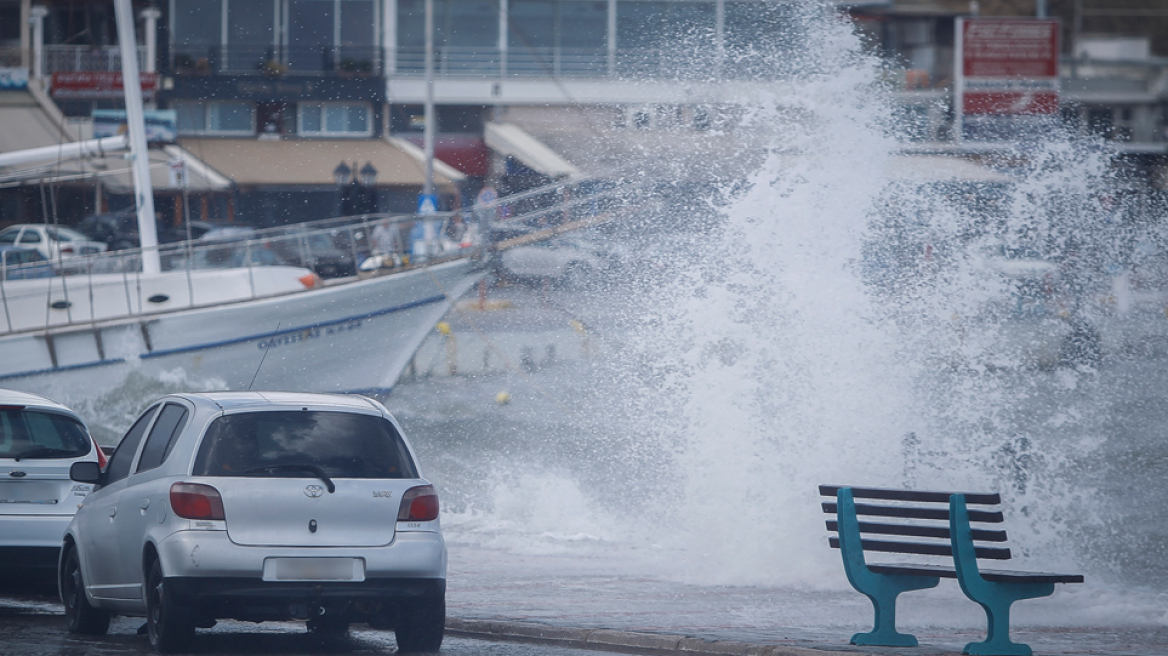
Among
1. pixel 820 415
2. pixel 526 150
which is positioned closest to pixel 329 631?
pixel 820 415

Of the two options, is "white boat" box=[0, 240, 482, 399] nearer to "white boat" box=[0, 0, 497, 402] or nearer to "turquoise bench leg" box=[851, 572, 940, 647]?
"white boat" box=[0, 0, 497, 402]

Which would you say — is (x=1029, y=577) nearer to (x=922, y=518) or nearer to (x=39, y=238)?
(x=922, y=518)

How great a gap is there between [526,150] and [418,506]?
1388 inches

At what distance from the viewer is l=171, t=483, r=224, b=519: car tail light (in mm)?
7102

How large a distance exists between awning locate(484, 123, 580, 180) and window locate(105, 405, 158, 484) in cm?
3243

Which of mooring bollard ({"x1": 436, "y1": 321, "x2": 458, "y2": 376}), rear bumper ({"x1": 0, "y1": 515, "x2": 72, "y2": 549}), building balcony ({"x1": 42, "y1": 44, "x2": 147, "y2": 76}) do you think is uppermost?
building balcony ({"x1": 42, "y1": 44, "x2": 147, "y2": 76})

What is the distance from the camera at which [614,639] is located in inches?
309

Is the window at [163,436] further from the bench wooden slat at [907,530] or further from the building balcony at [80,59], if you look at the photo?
the building balcony at [80,59]

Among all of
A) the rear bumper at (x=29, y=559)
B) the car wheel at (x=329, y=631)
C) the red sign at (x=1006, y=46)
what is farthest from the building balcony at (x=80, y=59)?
the car wheel at (x=329, y=631)

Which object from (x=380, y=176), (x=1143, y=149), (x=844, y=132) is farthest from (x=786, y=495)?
(x=1143, y=149)

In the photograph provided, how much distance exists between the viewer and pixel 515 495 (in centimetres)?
1572

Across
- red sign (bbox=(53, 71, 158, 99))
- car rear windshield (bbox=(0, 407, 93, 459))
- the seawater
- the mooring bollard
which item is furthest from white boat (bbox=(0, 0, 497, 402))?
car rear windshield (bbox=(0, 407, 93, 459))

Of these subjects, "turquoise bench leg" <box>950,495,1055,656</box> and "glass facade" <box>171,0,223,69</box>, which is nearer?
"turquoise bench leg" <box>950,495,1055,656</box>

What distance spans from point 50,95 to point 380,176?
981cm
